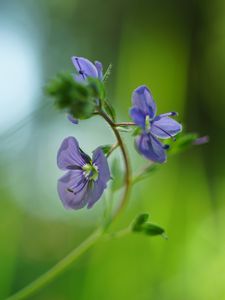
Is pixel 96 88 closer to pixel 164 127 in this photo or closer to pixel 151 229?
pixel 164 127

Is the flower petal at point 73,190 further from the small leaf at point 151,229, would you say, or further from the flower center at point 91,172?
the small leaf at point 151,229

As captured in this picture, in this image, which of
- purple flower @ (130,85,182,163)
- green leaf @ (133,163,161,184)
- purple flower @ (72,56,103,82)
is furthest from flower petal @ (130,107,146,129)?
green leaf @ (133,163,161,184)

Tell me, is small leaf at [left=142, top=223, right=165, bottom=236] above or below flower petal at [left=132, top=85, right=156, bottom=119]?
below

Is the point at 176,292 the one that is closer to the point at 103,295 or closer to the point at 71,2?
the point at 103,295

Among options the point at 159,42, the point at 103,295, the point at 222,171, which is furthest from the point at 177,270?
the point at 159,42

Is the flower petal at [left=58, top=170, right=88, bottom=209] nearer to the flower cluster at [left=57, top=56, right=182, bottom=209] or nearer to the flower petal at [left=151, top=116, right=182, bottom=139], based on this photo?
the flower cluster at [left=57, top=56, right=182, bottom=209]

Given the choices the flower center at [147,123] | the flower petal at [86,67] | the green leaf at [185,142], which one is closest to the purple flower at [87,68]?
the flower petal at [86,67]

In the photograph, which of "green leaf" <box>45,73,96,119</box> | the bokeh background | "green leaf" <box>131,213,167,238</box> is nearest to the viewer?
"green leaf" <box>45,73,96,119</box>
